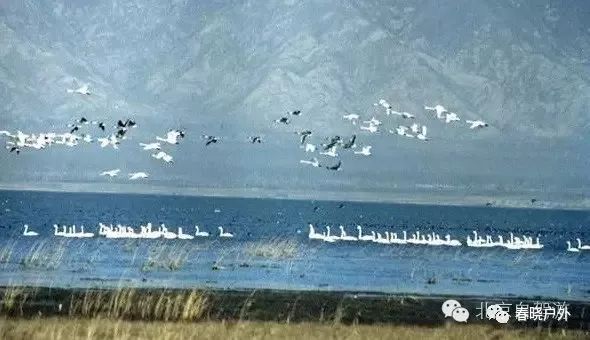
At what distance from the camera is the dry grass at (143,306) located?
11914 millimetres

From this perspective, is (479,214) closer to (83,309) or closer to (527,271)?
(527,271)

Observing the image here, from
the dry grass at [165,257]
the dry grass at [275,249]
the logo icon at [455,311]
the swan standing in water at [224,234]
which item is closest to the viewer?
the logo icon at [455,311]

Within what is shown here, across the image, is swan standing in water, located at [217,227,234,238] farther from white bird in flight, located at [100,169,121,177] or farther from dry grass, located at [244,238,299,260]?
white bird in flight, located at [100,169,121,177]

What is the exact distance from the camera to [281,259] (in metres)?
15.6

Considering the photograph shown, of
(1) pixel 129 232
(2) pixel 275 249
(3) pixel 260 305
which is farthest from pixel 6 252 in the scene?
(2) pixel 275 249

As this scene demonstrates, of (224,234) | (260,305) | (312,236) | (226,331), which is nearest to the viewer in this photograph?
(226,331)

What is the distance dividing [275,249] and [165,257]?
176cm

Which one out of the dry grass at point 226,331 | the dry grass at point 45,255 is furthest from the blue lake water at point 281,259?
the dry grass at point 226,331

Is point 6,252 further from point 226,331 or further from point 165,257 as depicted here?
point 226,331

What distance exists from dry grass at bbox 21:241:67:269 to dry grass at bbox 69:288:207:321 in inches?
60.1

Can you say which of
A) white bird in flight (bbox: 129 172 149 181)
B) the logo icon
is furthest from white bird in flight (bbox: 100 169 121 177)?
the logo icon

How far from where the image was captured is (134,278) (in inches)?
537

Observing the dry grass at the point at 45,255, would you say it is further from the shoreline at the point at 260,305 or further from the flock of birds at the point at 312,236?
the shoreline at the point at 260,305

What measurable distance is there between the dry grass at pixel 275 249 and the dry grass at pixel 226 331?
2.94 m
